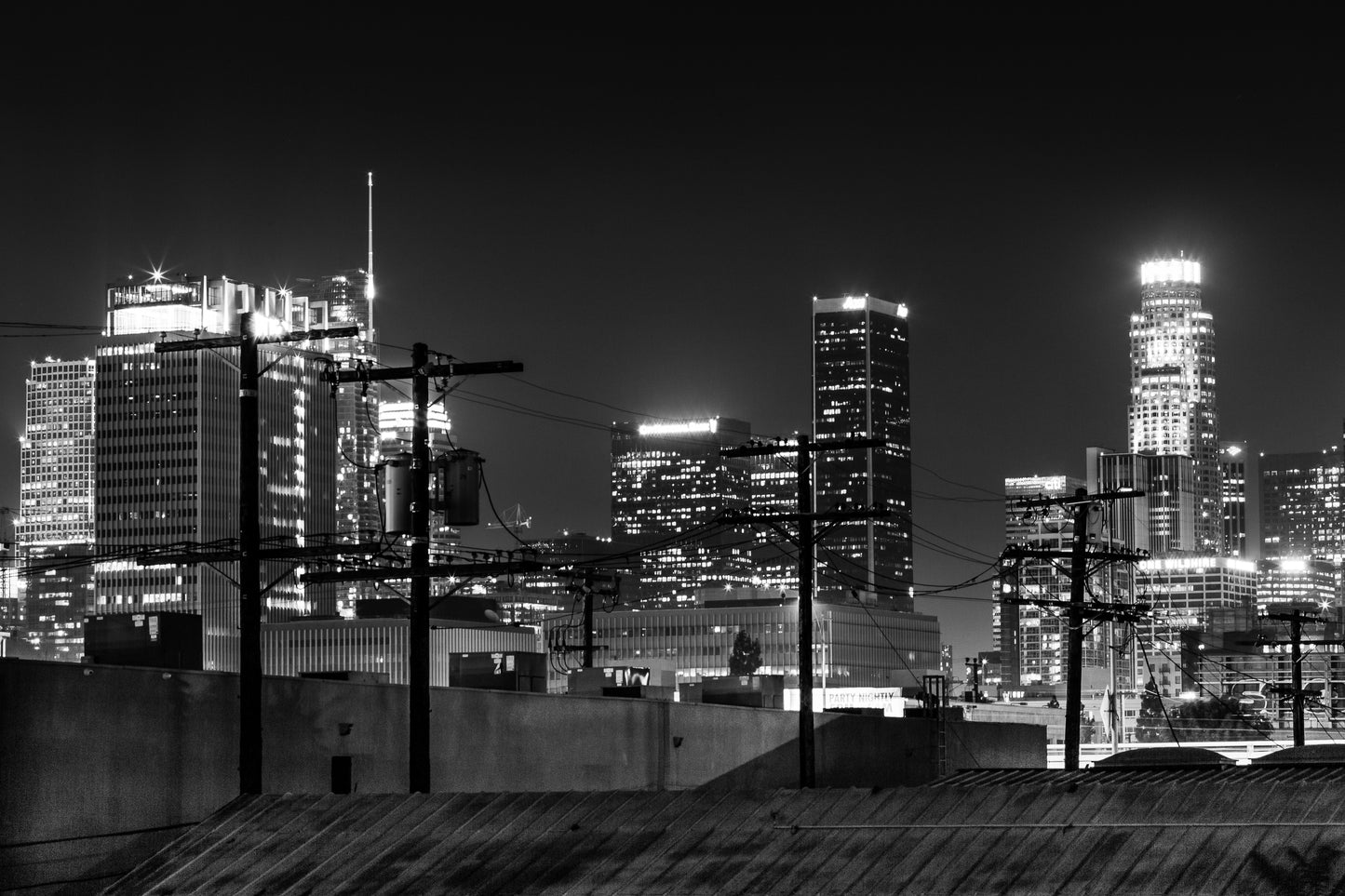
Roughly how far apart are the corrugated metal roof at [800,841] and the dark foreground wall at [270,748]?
30.1ft

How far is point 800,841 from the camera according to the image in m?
27.3

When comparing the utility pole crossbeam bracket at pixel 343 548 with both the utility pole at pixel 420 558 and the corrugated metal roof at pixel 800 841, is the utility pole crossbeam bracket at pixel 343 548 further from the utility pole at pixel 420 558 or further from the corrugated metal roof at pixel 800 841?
the corrugated metal roof at pixel 800 841

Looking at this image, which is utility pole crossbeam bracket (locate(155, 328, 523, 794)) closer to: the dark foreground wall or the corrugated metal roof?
the dark foreground wall

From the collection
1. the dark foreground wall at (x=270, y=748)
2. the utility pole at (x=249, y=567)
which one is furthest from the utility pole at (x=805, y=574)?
the utility pole at (x=249, y=567)

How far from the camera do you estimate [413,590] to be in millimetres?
41438

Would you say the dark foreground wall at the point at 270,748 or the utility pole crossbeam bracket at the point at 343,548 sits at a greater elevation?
the utility pole crossbeam bracket at the point at 343,548

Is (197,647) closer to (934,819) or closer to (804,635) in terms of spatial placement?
(804,635)

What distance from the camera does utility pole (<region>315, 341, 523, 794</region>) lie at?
40.7 metres

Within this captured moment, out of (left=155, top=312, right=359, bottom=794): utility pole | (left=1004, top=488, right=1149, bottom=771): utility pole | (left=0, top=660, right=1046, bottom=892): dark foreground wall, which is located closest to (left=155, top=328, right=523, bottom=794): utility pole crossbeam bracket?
(left=155, top=312, right=359, bottom=794): utility pole

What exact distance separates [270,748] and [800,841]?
877 inches

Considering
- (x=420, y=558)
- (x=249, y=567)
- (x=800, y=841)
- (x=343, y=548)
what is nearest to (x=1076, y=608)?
(x=343, y=548)

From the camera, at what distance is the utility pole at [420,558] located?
133 ft

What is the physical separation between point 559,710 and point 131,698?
1742cm

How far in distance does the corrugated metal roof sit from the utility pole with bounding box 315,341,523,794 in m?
8.01
